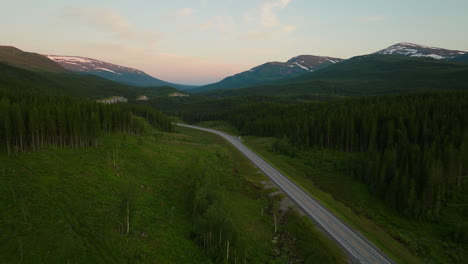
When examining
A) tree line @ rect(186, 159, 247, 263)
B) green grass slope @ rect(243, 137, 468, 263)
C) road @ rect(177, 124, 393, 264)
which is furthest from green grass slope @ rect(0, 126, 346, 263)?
green grass slope @ rect(243, 137, 468, 263)

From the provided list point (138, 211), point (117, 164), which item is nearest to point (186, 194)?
point (138, 211)

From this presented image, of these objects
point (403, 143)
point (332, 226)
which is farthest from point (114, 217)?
point (403, 143)

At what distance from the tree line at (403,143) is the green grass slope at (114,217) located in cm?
3139

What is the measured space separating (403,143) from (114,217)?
8013cm

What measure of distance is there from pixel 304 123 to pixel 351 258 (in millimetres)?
80470

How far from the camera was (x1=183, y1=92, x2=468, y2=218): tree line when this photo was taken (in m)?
55.6

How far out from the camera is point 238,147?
349ft

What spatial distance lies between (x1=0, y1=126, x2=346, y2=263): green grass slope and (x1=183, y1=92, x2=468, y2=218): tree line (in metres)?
31.4

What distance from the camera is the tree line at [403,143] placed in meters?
55.6

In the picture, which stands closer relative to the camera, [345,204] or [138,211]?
[138,211]

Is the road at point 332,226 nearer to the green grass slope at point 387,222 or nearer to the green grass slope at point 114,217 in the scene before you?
the green grass slope at point 387,222

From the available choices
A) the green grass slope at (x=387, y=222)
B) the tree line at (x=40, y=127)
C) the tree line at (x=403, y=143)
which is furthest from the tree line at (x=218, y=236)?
the tree line at (x=40, y=127)

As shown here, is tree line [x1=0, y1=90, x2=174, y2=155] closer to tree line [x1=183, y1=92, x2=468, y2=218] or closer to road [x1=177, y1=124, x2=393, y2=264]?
road [x1=177, y1=124, x2=393, y2=264]

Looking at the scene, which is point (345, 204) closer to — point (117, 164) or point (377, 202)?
point (377, 202)
